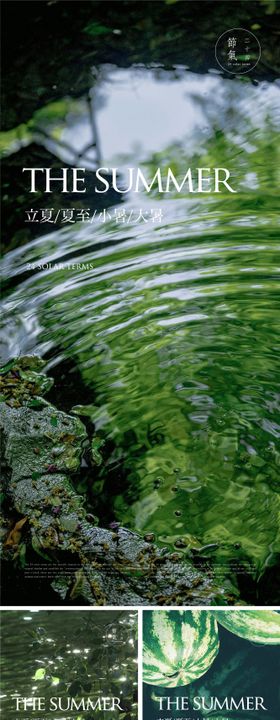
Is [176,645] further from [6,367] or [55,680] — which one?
[6,367]

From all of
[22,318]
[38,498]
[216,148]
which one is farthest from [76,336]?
[216,148]

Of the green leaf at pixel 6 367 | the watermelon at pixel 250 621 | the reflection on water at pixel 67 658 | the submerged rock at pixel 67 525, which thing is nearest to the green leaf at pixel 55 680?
the reflection on water at pixel 67 658

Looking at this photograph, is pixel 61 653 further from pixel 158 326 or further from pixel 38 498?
pixel 158 326

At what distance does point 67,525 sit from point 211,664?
556 mm

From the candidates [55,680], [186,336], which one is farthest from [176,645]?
[186,336]

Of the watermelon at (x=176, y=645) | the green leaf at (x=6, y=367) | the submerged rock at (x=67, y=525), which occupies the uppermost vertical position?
the green leaf at (x=6, y=367)

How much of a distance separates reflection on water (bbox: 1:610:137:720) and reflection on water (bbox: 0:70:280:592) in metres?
0.31

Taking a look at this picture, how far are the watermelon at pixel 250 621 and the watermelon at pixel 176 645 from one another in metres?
0.03

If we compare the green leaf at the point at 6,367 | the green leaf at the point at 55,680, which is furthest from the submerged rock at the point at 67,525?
the green leaf at the point at 55,680

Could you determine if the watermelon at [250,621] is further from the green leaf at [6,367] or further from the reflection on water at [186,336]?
the green leaf at [6,367]

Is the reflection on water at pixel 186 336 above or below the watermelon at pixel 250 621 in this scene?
above

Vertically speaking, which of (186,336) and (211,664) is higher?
(186,336)

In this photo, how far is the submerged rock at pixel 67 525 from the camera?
2.71 metres

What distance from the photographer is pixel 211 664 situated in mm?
2727
